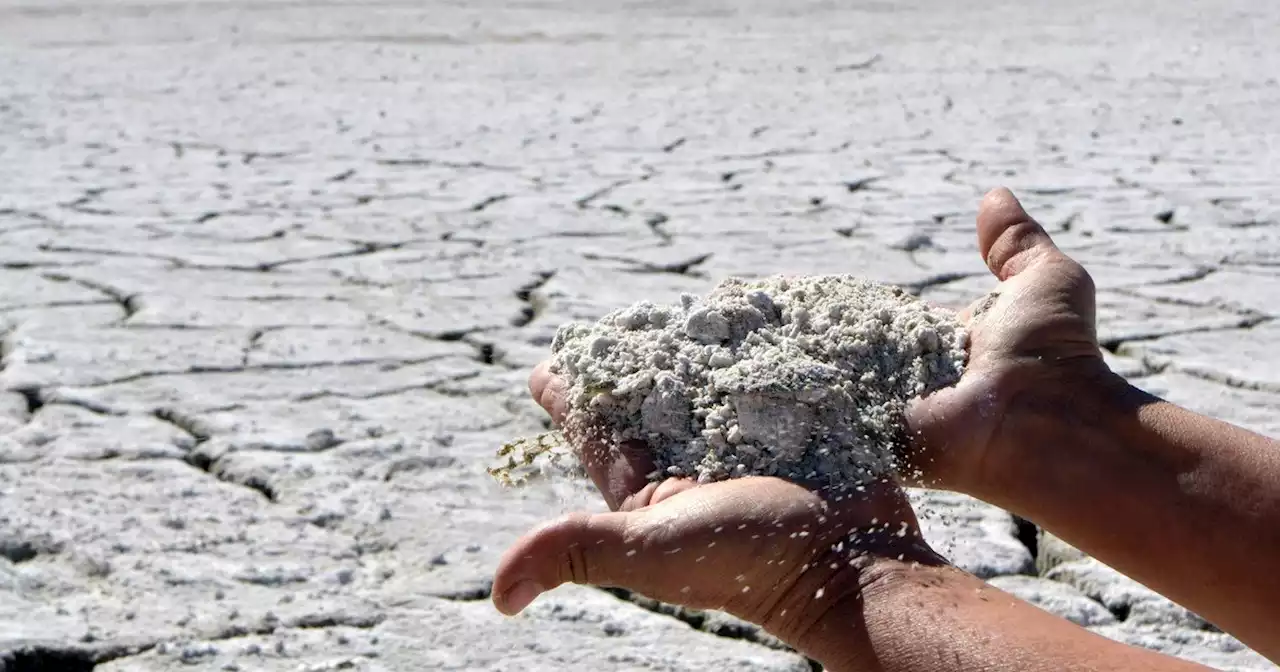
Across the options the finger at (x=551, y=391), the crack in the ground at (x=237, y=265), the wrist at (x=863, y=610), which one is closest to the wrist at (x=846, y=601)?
the wrist at (x=863, y=610)

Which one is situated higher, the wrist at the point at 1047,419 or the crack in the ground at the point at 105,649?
the wrist at the point at 1047,419

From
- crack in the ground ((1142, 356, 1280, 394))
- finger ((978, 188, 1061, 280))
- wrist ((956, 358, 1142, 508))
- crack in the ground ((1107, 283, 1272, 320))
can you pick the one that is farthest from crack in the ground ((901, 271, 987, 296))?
wrist ((956, 358, 1142, 508))

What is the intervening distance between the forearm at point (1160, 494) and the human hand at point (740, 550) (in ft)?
0.67

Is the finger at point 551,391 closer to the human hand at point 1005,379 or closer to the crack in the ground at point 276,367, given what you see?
the human hand at point 1005,379

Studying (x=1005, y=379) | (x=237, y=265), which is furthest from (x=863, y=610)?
(x=237, y=265)

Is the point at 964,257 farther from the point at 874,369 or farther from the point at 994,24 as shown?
the point at 994,24

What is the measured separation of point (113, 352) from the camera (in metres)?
3.21

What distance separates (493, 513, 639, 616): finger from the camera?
4.67ft

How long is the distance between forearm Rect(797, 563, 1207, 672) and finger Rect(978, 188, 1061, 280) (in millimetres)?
507

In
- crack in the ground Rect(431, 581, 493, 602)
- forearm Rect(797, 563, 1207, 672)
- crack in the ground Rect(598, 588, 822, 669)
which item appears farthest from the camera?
crack in the ground Rect(431, 581, 493, 602)

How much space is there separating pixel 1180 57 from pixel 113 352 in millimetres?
6590

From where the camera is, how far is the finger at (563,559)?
1423 millimetres

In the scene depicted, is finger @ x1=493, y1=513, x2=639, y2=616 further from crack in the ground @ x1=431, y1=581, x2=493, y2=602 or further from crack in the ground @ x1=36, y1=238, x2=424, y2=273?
crack in the ground @ x1=36, y1=238, x2=424, y2=273

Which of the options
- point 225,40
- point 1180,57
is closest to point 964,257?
point 1180,57
